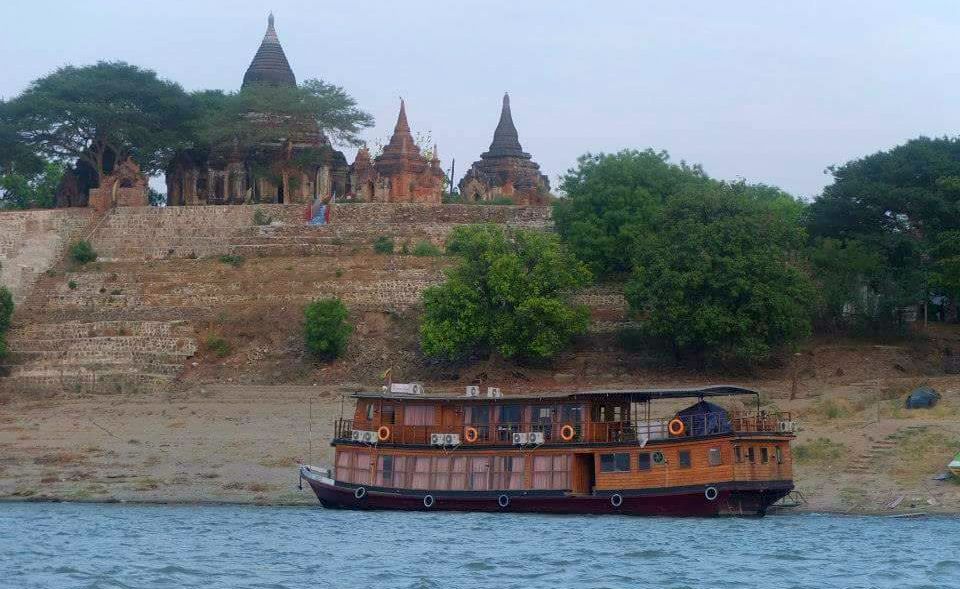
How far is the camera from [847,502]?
46844 millimetres

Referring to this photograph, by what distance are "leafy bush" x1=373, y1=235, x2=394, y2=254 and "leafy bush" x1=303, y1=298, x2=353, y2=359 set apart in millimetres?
8177

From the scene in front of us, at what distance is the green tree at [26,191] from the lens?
9456 cm

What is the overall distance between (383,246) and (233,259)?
6.44 m

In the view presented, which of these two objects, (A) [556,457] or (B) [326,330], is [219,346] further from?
(A) [556,457]

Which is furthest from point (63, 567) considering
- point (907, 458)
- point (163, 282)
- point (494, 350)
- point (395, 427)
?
point (163, 282)

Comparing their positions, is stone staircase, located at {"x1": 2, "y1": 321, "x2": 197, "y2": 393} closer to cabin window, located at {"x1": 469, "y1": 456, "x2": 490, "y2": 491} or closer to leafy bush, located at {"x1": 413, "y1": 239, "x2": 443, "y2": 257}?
leafy bush, located at {"x1": 413, "y1": 239, "x2": 443, "y2": 257}

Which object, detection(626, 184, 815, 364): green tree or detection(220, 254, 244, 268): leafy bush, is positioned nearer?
detection(626, 184, 815, 364): green tree

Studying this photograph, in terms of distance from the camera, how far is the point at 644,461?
44.7 meters

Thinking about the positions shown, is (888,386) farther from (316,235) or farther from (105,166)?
(105,166)

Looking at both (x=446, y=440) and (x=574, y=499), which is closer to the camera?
(x=574, y=499)

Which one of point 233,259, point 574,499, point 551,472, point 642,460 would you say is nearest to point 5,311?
point 233,259

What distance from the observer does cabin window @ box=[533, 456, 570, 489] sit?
45594 millimetres

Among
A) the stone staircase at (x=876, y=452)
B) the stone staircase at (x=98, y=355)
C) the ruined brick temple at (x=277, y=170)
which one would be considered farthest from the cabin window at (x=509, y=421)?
the ruined brick temple at (x=277, y=170)

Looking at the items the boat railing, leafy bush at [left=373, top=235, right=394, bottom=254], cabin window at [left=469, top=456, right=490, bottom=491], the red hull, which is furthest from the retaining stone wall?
cabin window at [left=469, top=456, right=490, bottom=491]
